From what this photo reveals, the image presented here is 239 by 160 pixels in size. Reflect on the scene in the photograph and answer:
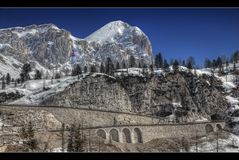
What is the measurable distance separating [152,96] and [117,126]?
26.0 metres

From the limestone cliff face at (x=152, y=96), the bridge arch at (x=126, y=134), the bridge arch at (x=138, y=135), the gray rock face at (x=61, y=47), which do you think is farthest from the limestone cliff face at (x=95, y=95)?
the gray rock face at (x=61, y=47)

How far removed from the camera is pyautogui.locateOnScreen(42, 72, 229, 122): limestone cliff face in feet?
237

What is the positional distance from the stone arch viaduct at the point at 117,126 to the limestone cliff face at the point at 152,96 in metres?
11.6

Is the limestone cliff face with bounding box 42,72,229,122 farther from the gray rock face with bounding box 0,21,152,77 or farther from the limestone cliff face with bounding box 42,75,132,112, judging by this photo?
the gray rock face with bounding box 0,21,152,77

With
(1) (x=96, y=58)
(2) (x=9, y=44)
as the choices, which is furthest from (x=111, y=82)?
(2) (x=9, y=44)

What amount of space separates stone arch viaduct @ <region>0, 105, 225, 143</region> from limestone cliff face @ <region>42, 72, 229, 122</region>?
37.9 feet

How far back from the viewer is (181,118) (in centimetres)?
7288

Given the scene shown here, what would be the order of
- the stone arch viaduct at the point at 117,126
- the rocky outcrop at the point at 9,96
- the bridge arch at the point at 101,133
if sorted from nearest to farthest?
the bridge arch at the point at 101,133
the stone arch viaduct at the point at 117,126
the rocky outcrop at the point at 9,96

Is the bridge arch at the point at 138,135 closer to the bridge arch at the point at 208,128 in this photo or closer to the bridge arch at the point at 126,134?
the bridge arch at the point at 126,134

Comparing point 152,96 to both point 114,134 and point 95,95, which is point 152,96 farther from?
point 114,134

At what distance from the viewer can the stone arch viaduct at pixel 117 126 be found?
4997cm

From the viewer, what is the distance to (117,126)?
5284 centimetres

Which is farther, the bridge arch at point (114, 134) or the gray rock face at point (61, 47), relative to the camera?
the gray rock face at point (61, 47)
